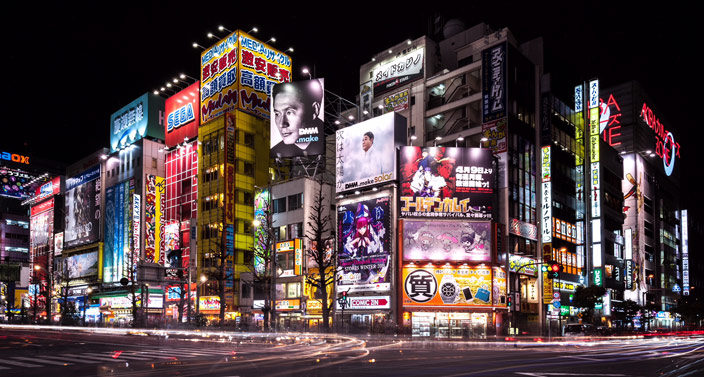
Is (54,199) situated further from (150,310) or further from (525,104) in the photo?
(525,104)

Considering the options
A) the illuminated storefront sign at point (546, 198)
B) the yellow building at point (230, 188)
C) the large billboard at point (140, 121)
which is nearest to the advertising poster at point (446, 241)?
the illuminated storefront sign at point (546, 198)

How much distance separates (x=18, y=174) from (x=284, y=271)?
414 ft

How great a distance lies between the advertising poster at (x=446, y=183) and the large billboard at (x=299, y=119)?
11.3m

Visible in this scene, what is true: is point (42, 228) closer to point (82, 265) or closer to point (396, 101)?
point (82, 265)

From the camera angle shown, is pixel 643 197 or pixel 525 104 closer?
pixel 525 104

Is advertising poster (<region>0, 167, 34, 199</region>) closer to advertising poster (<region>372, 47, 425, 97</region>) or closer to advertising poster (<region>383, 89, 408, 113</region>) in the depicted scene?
advertising poster (<region>372, 47, 425, 97</region>)

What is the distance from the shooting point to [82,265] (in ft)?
331

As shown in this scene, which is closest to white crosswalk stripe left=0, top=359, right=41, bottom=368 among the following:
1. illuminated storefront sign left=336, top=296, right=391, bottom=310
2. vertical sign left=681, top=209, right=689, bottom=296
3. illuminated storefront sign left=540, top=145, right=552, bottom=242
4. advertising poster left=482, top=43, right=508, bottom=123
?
illuminated storefront sign left=336, top=296, right=391, bottom=310

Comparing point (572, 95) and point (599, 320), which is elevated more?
point (572, 95)

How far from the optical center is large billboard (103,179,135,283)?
295 ft

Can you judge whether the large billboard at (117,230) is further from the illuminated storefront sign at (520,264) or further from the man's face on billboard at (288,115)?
the illuminated storefront sign at (520,264)

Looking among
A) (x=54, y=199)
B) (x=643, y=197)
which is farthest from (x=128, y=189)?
(x=643, y=197)

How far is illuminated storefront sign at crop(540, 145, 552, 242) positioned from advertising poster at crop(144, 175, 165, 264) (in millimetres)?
49146

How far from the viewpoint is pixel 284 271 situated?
221 ft
